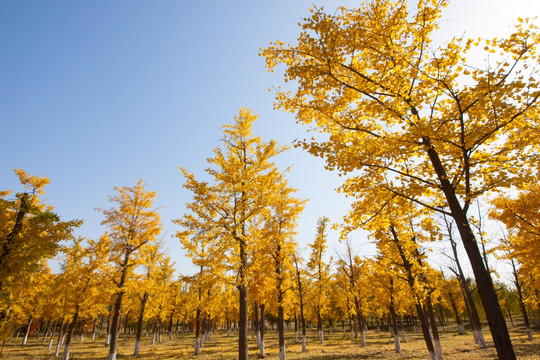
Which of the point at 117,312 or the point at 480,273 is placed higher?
the point at 480,273

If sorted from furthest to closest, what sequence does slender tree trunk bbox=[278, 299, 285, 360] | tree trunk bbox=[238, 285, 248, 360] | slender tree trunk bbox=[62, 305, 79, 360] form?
slender tree trunk bbox=[62, 305, 79, 360], slender tree trunk bbox=[278, 299, 285, 360], tree trunk bbox=[238, 285, 248, 360]

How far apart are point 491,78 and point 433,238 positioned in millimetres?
3194

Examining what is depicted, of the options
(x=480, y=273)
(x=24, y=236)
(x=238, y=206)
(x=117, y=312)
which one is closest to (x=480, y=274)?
(x=480, y=273)

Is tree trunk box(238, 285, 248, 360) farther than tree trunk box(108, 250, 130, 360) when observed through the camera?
No

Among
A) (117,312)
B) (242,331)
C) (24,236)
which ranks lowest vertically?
(242,331)

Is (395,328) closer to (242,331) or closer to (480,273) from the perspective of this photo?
(242,331)

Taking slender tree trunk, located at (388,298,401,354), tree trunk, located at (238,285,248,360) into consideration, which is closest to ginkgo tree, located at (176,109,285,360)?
tree trunk, located at (238,285,248,360)

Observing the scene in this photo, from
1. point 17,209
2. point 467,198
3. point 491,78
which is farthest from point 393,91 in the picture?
point 17,209

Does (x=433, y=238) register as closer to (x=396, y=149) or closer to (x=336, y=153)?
(x=396, y=149)

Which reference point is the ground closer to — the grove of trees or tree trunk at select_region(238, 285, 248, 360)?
the grove of trees

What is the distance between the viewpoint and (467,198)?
430cm

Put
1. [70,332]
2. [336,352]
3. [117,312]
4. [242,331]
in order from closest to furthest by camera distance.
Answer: [242,331]
[117,312]
[70,332]
[336,352]

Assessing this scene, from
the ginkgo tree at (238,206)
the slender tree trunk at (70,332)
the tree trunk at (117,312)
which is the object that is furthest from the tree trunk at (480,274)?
the slender tree trunk at (70,332)

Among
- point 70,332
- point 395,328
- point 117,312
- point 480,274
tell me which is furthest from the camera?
point 395,328
